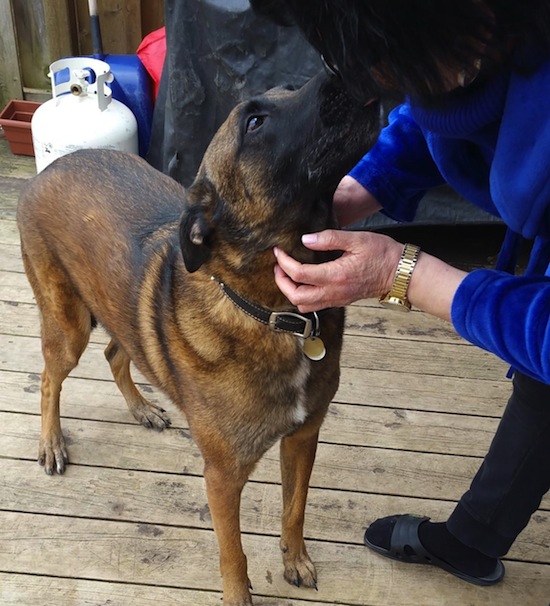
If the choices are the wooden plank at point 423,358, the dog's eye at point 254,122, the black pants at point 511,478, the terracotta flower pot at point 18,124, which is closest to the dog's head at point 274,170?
the dog's eye at point 254,122

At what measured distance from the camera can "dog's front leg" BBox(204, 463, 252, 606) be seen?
1.82m

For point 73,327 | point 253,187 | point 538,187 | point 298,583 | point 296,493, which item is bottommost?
point 298,583

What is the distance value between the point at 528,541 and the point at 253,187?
1.53 meters

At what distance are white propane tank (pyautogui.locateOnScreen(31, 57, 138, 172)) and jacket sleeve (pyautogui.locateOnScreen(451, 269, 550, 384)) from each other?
2.66 metres

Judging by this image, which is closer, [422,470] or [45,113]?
[422,470]

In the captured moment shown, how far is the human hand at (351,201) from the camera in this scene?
1812 mm

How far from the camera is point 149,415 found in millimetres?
2576

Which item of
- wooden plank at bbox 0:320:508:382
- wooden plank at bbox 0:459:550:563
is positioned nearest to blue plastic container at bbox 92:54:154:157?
wooden plank at bbox 0:320:508:382

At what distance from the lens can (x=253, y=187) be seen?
5.04 ft

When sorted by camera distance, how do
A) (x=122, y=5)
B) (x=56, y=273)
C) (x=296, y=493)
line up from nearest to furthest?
(x=296, y=493)
(x=56, y=273)
(x=122, y=5)

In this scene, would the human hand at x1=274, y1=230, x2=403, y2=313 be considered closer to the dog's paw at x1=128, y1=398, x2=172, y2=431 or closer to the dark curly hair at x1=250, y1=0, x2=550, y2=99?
the dark curly hair at x1=250, y1=0, x2=550, y2=99

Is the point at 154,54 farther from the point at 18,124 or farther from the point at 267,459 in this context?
the point at 267,459

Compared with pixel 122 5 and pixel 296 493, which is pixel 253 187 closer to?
pixel 296 493

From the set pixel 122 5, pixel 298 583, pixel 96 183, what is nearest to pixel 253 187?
pixel 96 183
